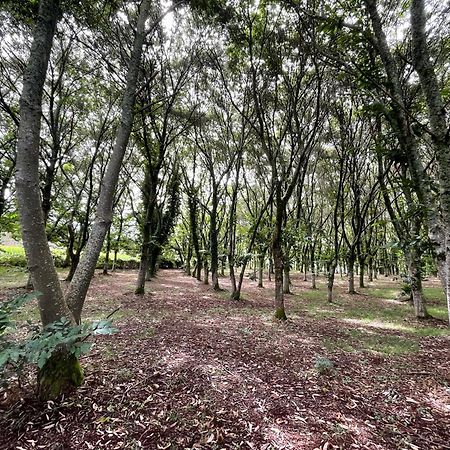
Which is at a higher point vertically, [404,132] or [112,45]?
[112,45]

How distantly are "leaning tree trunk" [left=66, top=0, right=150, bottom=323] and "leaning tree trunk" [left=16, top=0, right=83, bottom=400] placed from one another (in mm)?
436

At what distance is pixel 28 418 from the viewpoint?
284 cm

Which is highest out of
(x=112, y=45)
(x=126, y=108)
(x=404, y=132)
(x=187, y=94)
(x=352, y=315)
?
(x=187, y=94)

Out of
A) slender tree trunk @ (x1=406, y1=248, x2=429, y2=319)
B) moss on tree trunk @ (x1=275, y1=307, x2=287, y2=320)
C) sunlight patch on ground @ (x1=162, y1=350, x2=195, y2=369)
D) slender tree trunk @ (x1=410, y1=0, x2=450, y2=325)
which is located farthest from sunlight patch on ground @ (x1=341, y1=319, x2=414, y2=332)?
sunlight patch on ground @ (x1=162, y1=350, x2=195, y2=369)

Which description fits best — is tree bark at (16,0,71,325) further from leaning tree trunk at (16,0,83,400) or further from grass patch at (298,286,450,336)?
grass patch at (298,286,450,336)

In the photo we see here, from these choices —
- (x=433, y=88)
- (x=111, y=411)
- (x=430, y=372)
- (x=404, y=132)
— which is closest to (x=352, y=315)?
(x=430, y=372)

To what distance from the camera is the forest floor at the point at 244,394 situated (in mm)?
2787

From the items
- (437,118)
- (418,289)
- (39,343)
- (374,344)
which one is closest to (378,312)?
(418,289)

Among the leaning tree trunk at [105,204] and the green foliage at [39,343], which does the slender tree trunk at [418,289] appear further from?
the green foliage at [39,343]

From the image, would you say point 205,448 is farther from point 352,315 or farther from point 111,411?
point 352,315

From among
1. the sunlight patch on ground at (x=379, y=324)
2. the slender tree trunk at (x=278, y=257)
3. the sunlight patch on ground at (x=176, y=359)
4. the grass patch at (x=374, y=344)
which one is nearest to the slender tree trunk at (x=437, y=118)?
the grass patch at (x=374, y=344)

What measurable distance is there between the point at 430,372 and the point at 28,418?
6502 mm

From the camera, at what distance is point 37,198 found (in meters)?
3.14

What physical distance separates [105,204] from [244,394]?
3581mm
